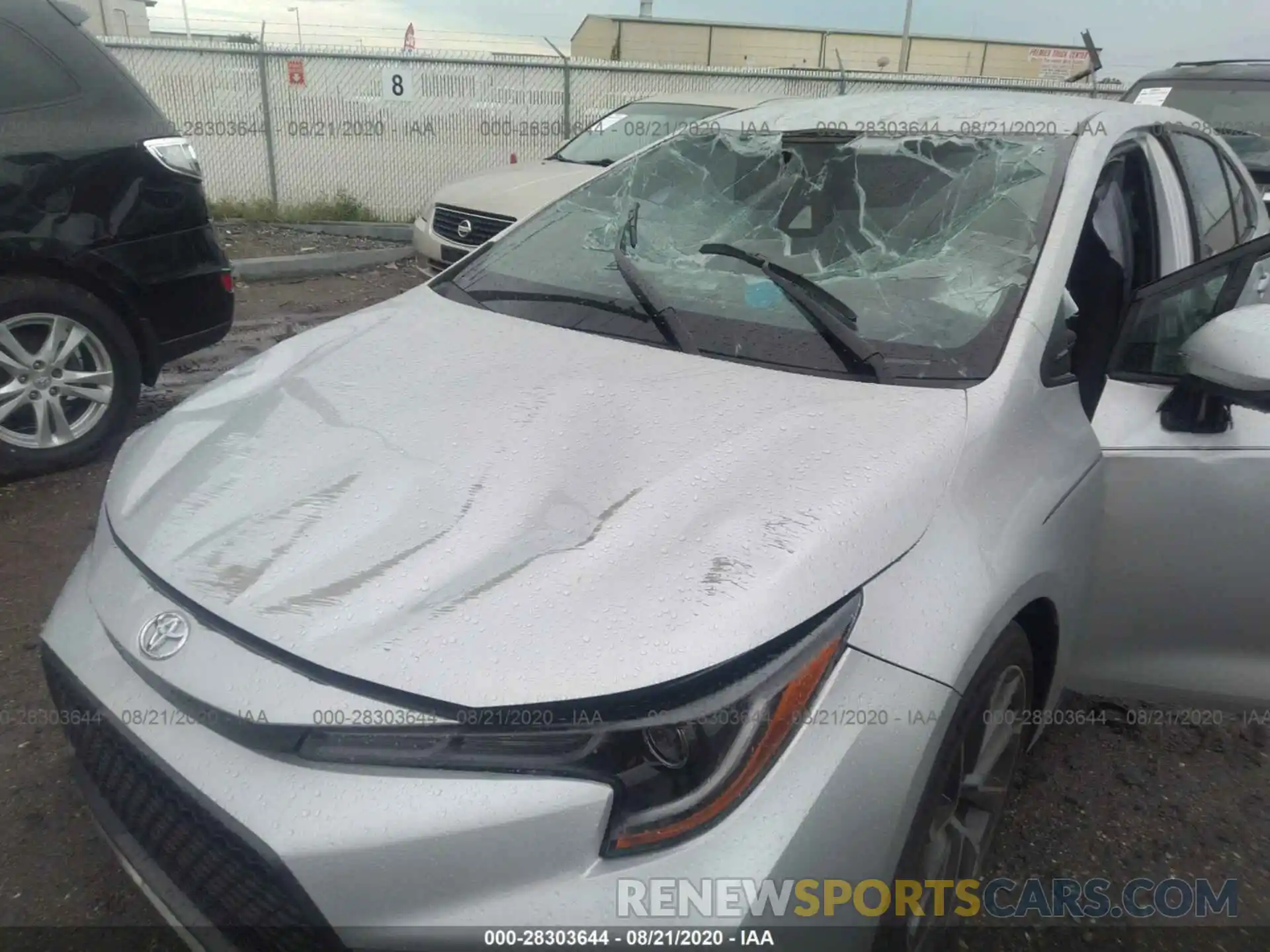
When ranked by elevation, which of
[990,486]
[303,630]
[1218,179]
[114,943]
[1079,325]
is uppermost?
[1218,179]

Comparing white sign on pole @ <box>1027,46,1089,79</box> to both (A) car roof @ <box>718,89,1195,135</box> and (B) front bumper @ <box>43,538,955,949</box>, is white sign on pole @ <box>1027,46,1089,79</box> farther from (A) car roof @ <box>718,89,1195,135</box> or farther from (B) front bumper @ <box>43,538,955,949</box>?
(B) front bumper @ <box>43,538,955,949</box>

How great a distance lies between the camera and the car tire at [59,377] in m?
3.77

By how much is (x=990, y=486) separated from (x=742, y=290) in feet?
2.59

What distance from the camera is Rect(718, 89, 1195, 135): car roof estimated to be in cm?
251

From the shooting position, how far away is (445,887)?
130 cm

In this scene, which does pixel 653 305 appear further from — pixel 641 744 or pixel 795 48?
pixel 795 48

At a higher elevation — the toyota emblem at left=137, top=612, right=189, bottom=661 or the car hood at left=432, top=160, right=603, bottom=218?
the toyota emblem at left=137, top=612, right=189, bottom=661

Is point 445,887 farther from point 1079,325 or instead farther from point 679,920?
point 1079,325

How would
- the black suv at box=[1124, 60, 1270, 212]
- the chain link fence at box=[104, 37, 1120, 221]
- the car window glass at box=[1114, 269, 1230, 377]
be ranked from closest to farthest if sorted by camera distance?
the car window glass at box=[1114, 269, 1230, 377], the black suv at box=[1124, 60, 1270, 212], the chain link fence at box=[104, 37, 1120, 221]

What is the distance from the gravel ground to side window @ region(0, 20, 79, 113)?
14.4 ft

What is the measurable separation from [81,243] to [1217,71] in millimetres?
8758

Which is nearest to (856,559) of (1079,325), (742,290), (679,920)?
(679,920)

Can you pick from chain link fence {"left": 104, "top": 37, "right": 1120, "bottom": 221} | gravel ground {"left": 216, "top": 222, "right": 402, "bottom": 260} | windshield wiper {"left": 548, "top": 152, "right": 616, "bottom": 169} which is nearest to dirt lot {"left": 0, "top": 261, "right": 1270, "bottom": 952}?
windshield wiper {"left": 548, "top": 152, "right": 616, "bottom": 169}

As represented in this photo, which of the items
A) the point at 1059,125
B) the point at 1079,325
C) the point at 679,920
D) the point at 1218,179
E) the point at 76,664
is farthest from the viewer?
the point at 1218,179
